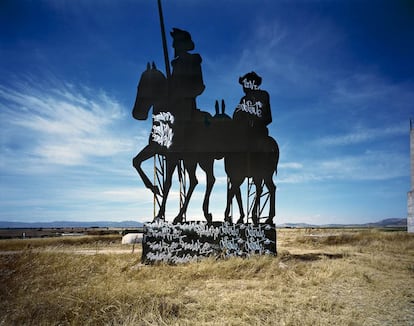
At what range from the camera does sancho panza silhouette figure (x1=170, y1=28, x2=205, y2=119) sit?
455 inches

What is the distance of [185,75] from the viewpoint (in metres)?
11.5

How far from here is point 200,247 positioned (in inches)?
433

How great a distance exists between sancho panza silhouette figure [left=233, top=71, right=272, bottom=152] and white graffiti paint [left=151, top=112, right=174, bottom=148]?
109 inches

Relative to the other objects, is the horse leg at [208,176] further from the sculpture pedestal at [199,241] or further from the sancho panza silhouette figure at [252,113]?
the sancho panza silhouette figure at [252,113]

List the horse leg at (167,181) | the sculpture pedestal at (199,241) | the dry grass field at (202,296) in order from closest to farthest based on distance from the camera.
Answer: the dry grass field at (202,296)
the sculpture pedestal at (199,241)
the horse leg at (167,181)

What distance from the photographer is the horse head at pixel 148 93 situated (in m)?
11.5

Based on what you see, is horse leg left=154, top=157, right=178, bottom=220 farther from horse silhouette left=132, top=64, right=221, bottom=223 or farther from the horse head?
the horse head

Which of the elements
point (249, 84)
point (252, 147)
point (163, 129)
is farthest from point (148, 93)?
point (252, 147)

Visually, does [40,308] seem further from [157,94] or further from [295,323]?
[157,94]

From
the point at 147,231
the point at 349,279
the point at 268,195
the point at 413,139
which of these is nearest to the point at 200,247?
the point at 147,231

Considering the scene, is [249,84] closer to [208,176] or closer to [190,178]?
[208,176]

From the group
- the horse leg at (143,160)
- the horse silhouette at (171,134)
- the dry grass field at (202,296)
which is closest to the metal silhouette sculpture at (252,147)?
the horse silhouette at (171,134)

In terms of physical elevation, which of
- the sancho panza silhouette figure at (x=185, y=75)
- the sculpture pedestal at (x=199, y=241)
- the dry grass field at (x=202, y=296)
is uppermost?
the sancho panza silhouette figure at (x=185, y=75)

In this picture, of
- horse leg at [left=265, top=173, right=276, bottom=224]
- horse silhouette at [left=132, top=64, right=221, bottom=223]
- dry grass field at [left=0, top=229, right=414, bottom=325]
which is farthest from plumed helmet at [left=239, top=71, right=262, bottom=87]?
dry grass field at [left=0, top=229, right=414, bottom=325]
